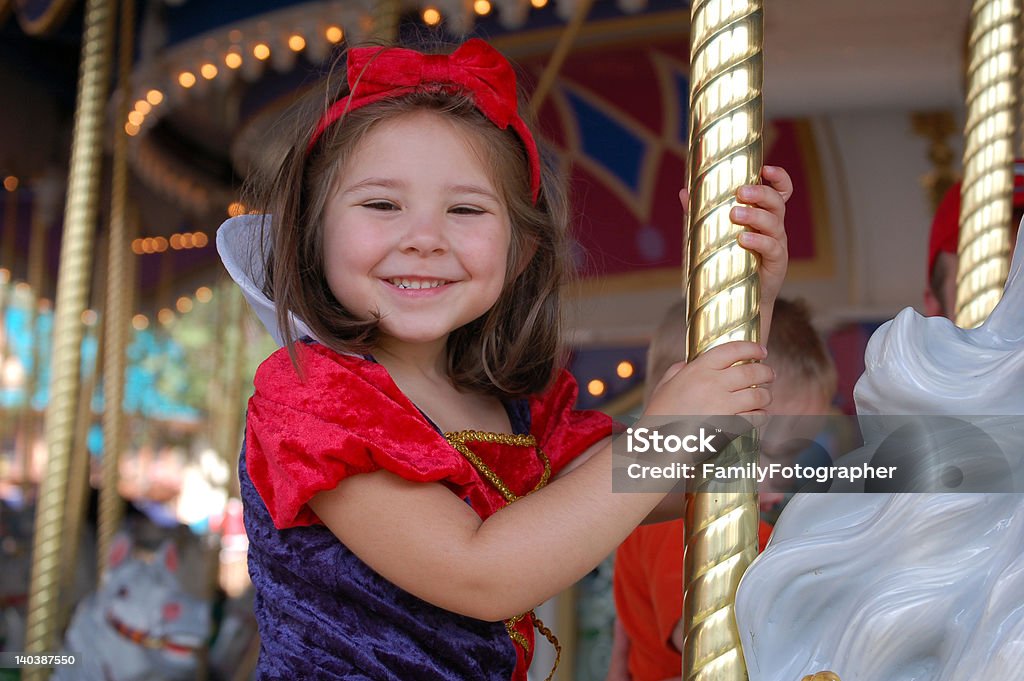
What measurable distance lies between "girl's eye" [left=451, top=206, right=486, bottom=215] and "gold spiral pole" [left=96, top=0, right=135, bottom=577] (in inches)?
119

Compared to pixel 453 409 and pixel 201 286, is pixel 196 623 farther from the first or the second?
pixel 201 286

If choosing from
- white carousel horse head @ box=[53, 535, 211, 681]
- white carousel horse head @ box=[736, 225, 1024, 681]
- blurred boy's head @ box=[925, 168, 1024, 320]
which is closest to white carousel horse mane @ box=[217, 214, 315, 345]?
white carousel horse head @ box=[736, 225, 1024, 681]

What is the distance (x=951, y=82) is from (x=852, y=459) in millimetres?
2961

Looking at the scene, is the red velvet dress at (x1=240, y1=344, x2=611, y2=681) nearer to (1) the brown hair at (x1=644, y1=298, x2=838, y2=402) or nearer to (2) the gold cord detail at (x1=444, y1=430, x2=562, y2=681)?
(2) the gold cord detail at (x1=444, y1=430, x2=562, y2=681)

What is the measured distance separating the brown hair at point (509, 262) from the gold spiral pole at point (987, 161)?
0.52 meters

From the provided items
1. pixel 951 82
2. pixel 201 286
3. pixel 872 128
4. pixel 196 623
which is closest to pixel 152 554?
pixel 196 623

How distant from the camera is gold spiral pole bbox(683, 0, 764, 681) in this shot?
0.85m

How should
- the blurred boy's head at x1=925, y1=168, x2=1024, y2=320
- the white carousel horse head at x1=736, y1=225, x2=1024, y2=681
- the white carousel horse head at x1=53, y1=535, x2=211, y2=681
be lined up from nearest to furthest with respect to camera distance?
the white carousel horse head at x1=736, y1=225, x2=1024, y2=681 < the blurred boy's head at x1=925, y1=168, x2=1024, y2=320 < the white carousel horse head at x1=53, y1=535, x2=211, y2=681

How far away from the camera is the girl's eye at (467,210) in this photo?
112 centimetres

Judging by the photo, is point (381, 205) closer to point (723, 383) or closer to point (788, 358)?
point (723, 383)

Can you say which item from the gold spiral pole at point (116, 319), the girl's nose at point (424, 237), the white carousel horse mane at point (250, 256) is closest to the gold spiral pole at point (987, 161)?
the girl's nose at point (424, 237)

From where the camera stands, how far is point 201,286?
7.62 metres

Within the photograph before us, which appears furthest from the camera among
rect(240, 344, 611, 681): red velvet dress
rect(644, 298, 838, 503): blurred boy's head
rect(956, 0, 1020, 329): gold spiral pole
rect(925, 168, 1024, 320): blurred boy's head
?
rect(925, 168, 1024, 320): blurred boy's head

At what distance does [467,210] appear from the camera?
1130 millimetres
